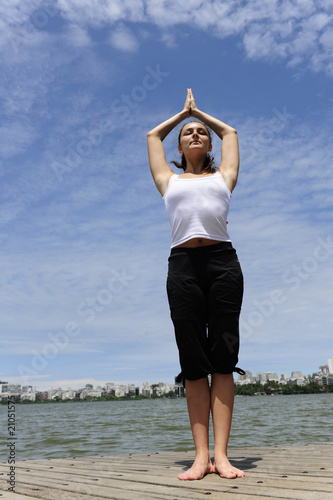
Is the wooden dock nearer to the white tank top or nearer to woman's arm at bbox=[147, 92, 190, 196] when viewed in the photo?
the white tank top

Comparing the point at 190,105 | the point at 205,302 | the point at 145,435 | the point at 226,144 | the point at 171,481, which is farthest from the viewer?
the point at 145,435

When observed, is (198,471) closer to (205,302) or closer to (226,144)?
(205,302)

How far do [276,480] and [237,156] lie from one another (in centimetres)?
207

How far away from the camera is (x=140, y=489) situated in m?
2.09

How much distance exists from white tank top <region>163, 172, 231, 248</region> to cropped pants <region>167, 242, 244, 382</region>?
0.42 ft

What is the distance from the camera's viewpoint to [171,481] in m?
2.26

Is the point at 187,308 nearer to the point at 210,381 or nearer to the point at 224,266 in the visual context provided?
the point at 224,266

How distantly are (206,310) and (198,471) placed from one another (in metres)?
0.92

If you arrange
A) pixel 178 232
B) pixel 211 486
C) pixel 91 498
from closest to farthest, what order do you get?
pixel 91 498, pixel 211 486, pixel 178 232

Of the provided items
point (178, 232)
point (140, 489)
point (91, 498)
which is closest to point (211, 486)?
point (140, 489)

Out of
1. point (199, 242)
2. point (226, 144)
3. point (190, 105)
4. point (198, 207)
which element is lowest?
point (199, 242)

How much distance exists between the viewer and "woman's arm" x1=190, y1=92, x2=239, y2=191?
2.87 metres

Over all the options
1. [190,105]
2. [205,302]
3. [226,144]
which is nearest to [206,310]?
[205,302]

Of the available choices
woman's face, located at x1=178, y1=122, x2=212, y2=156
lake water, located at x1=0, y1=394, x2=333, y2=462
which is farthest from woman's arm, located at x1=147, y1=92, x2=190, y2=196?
lake water, located at x1=0, y1=394, x2=333, y2=462
